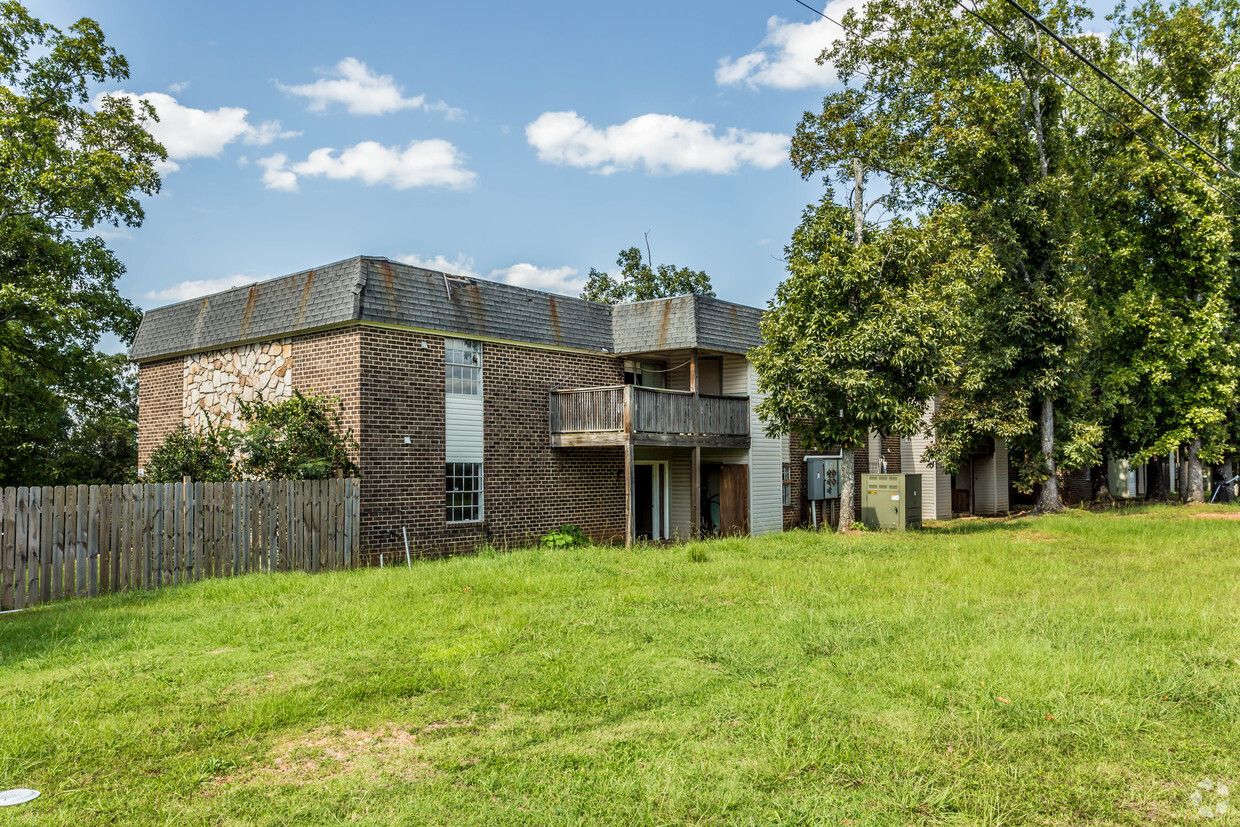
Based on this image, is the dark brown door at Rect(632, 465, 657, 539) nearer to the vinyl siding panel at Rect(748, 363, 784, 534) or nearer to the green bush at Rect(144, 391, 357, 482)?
the vinyl siding panel at Rect(748, 363, 784, 534)

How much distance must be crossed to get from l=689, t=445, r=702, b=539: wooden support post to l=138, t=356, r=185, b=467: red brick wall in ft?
39.4

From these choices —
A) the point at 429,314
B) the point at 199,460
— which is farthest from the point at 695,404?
the point at 199,460

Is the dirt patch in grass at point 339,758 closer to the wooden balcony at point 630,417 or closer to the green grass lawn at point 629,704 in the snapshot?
the green grass lawn at point 629,704

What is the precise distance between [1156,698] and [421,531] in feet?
41.3

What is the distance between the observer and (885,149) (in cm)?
2819

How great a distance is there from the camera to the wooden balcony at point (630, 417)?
1750cm

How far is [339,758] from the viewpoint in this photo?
15.9 feet

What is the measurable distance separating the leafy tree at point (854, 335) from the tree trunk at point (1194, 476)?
15.5 metres

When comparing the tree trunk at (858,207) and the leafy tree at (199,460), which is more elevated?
the tree trunk at (858,207)

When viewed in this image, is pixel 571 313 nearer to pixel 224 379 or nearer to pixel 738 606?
pixel 224 379

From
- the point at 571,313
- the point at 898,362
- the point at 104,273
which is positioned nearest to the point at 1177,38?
the point at 898,362

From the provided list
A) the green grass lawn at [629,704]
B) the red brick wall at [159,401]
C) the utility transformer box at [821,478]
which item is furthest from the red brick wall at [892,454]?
the red brick wall at [159,401]

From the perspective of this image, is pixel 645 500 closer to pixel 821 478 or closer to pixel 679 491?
pixel 679 491

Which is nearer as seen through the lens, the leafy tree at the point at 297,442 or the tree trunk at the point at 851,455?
the leafy tree at the point at 297,442
